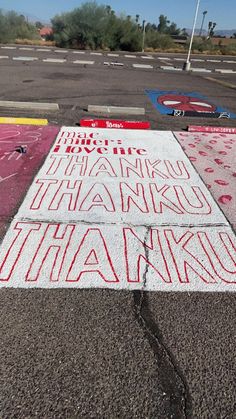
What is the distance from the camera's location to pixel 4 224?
12.8 ft

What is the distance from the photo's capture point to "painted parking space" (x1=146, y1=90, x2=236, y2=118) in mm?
9531

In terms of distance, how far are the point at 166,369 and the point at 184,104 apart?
413 inches

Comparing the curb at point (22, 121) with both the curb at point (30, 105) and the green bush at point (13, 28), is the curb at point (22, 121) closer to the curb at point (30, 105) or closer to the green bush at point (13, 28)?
the curb at point (30, 105)

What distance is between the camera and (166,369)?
2.38m

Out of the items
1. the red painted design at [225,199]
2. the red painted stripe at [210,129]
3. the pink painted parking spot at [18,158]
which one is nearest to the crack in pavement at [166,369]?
the pink painted parking spot at [18,158]

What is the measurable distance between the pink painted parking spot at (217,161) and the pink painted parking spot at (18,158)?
3.14 meters

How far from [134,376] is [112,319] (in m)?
0.55

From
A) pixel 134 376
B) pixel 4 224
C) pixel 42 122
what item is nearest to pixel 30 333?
pixel 134 376

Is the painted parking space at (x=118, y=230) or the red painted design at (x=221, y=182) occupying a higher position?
the red painted design at (x=221, y=182)

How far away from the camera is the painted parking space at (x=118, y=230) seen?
3.19m

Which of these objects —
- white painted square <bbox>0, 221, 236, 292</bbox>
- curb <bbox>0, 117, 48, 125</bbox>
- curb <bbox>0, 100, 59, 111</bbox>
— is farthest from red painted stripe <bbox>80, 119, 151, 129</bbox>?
white painted square <bbox>0, 221, 236, 292</bbox>

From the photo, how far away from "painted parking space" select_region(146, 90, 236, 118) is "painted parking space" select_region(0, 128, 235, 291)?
4.29 metres

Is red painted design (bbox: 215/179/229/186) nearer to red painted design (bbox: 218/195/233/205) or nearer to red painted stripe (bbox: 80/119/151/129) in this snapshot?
red painted design (bbox: 218/195/233/205)

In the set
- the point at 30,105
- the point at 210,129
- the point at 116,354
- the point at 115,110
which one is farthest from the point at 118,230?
the point at 30,105
